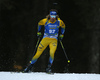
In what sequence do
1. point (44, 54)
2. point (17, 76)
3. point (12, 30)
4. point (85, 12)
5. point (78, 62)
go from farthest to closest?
point (78, 62) < point (12, 30) < point (85, 12) < point (44, 54) < point (17, 76)

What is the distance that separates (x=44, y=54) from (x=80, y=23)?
3.58 metres

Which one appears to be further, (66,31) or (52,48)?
(66,31)

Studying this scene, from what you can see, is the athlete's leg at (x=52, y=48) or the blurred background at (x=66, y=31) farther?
the blurred background at (x=66, y=31)

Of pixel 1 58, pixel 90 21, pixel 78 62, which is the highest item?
pixel 90 21

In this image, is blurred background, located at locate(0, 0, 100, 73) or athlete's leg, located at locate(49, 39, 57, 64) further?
blurred background, located at locate(0, 0, 100, 73)

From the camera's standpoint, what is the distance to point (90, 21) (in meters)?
17.3

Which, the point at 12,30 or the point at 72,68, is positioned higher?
the point at 12,30

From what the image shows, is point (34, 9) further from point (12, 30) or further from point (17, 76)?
point (17, 76)

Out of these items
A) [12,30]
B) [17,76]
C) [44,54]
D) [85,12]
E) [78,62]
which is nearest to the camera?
[17,76]

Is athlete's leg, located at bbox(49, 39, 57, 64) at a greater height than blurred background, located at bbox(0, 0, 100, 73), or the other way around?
athlete's leg, located at bbox(49, 39, 57, 64)

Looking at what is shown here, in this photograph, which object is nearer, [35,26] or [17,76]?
[17,76]

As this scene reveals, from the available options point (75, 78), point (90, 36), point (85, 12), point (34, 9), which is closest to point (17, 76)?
point (75, 78)

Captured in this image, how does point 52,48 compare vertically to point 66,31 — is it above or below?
above

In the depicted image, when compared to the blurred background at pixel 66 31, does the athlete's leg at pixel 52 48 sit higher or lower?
higher
